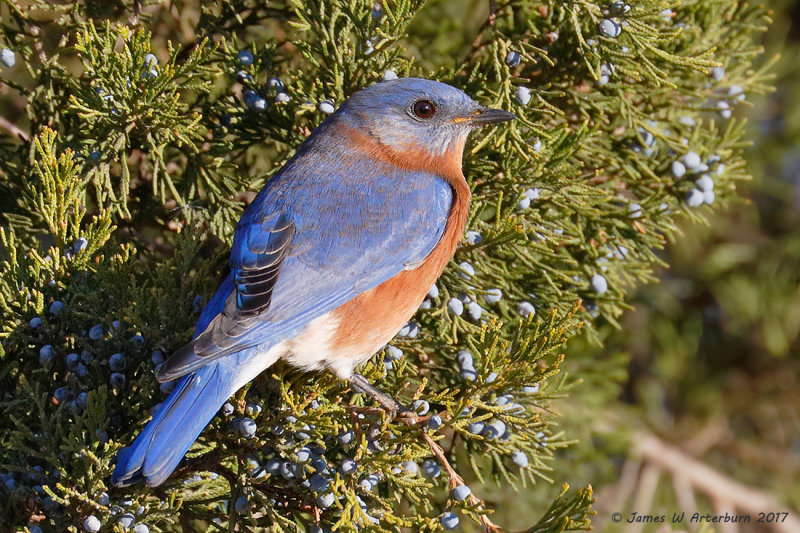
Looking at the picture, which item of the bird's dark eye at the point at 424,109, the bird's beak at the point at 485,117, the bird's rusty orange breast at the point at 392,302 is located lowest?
the bird's rusty orange breast at the point at 392,302

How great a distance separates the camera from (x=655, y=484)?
4.29 m

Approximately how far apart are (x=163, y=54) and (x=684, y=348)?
295cm

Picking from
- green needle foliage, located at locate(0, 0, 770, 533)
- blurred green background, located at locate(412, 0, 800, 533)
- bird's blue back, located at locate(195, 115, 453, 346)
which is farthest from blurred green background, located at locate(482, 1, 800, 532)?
bird's blue back, located at locate(195, 115, 453, 346)

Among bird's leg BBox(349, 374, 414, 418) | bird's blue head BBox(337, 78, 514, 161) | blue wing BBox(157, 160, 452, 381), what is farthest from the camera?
bird's blue head BBox(337, 78, 514, 161)

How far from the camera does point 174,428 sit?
7.48 ft

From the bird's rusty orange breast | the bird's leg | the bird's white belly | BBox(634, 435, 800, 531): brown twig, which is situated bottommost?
BBox(634, 435, 800, 531): brown twig

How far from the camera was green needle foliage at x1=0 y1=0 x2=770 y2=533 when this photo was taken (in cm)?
239

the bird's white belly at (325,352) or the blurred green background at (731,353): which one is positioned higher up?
the bird's white belly at (325,352)

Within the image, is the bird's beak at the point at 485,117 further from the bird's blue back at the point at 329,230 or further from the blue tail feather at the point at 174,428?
the blue tail feather at the point at 174,428

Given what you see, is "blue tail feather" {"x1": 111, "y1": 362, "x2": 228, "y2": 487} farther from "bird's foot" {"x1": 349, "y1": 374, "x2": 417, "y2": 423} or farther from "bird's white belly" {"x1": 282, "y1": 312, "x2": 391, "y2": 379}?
"bird's foot" {"x1": 349, "y1": 374, "x2": 417, "y2": 423}

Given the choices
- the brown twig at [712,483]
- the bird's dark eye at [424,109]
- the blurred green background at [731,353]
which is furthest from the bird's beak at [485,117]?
the brown twig at [712,483]

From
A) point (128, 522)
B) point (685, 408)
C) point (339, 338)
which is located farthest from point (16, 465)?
point (685, 408)

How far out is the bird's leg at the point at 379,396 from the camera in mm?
2498

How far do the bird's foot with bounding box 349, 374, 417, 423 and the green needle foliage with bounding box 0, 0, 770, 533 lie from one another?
0.13 ft
